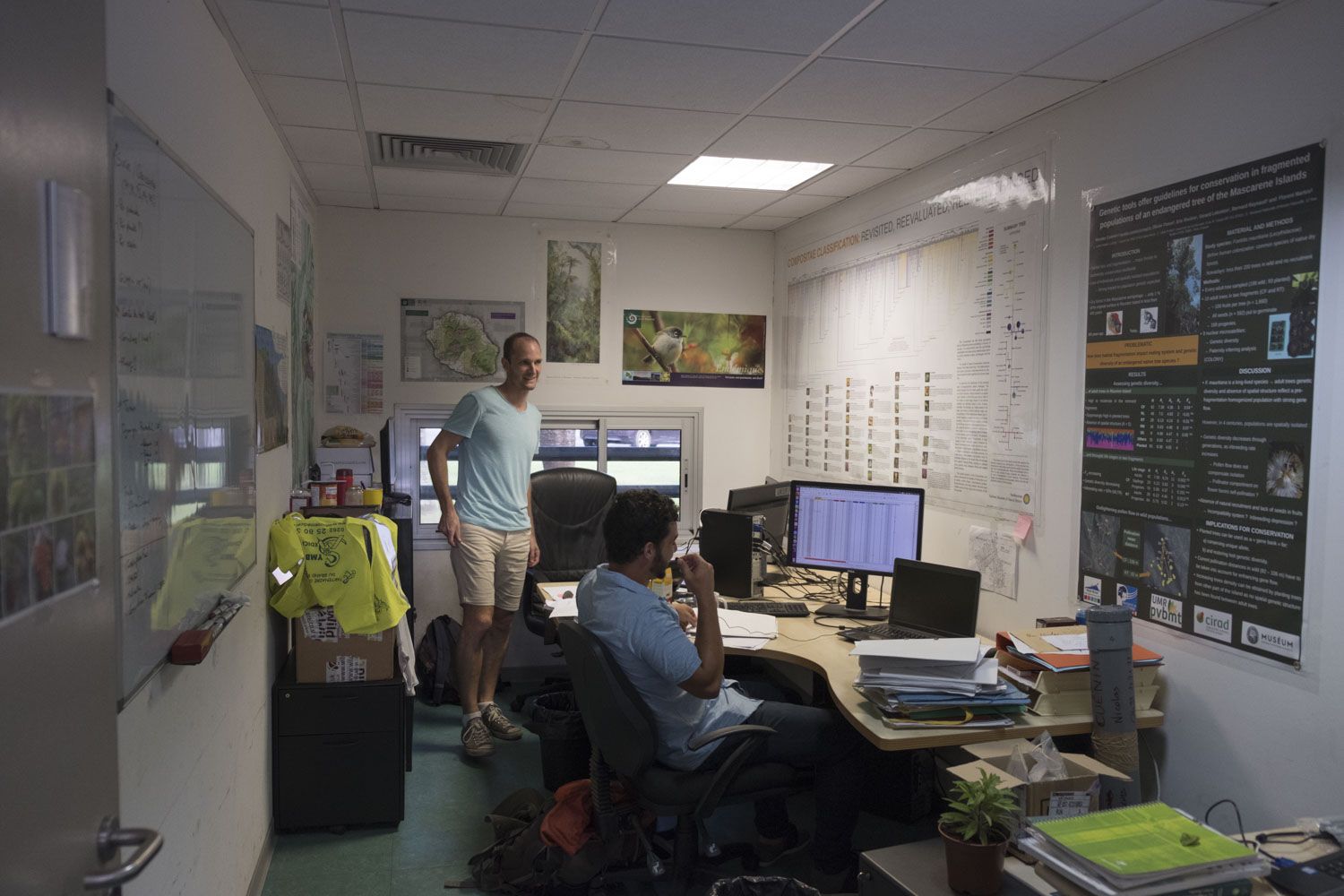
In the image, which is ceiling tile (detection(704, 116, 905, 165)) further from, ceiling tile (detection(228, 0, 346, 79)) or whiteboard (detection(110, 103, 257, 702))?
whiteboard (detection(110, 103, 257, 702))

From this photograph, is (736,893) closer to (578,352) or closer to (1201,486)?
(1201,486)

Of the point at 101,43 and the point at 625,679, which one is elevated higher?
the point at 101,43

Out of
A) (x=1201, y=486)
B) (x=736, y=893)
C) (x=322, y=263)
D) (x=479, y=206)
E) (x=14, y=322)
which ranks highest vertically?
(x=479, y=206)

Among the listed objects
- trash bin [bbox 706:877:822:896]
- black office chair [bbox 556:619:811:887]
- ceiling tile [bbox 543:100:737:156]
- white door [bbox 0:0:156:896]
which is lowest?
trash bin [bbox 706:877:822:896]

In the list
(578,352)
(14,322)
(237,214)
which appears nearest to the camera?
(14,322)

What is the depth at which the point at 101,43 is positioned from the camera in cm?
114

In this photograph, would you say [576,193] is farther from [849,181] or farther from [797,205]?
[849,181]

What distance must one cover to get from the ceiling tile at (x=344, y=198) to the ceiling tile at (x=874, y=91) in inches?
91.8

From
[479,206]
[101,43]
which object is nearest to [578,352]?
[479,206]

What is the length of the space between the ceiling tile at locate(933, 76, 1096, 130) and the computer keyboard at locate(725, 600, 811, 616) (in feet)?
5.97

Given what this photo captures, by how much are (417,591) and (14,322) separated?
4.31 meters

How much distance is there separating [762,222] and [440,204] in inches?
68.2

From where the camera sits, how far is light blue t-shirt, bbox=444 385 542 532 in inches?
164

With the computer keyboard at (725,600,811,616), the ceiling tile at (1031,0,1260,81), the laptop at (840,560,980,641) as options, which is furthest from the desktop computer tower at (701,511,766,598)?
the ceiling tile at (1031,0,1260,81)
